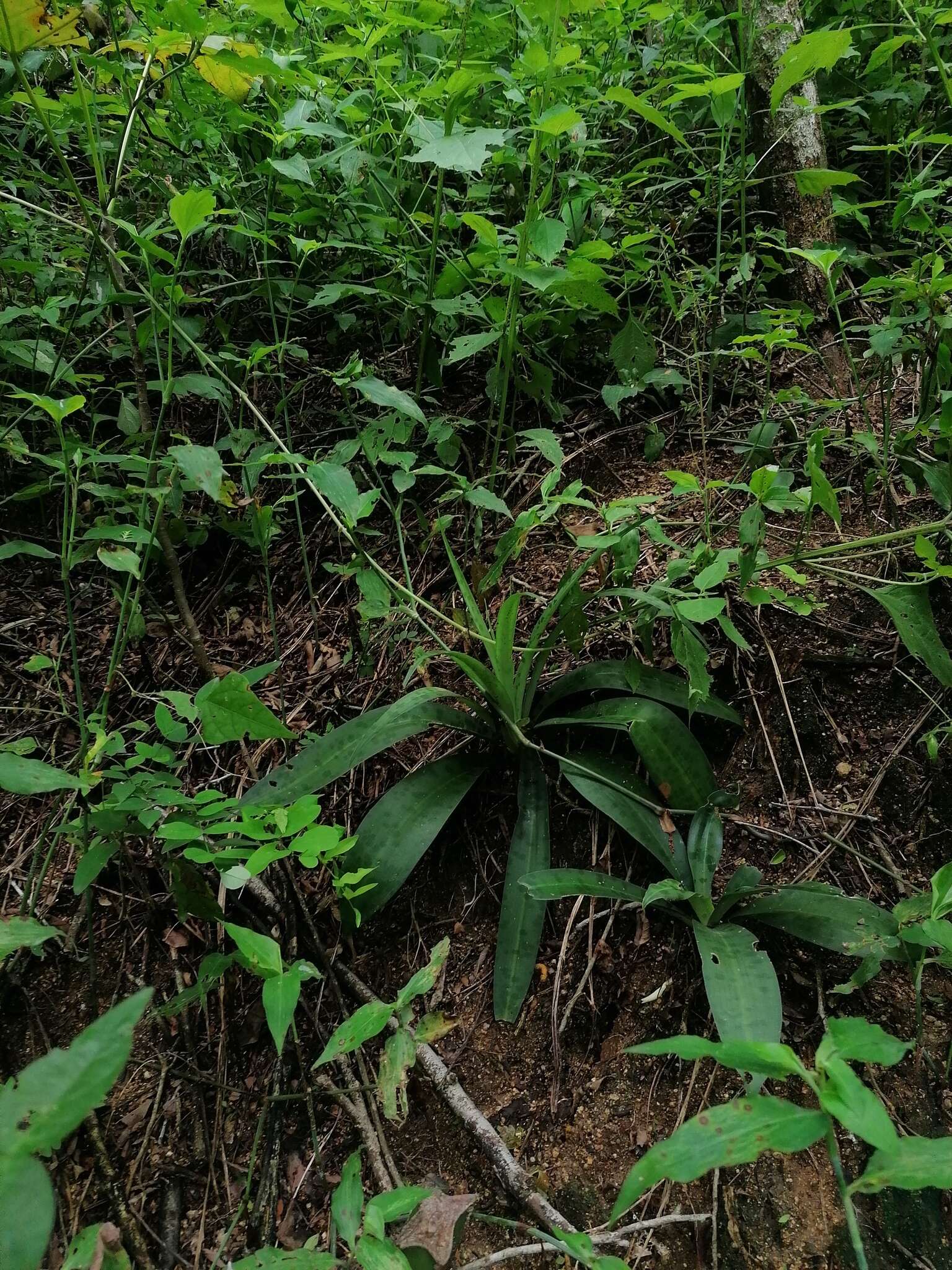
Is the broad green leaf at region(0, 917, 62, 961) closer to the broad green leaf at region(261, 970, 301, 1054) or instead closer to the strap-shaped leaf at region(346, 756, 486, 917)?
the broad green leaf at region(261, 970, 301, 1054)

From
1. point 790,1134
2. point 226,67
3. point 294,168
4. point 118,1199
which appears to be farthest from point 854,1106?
point 226,67

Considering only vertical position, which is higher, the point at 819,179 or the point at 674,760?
the point at 819,179

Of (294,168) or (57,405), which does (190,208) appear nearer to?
(57,405)

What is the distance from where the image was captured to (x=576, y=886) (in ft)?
3.70

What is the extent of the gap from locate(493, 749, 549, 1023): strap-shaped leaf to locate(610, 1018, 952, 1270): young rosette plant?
605mm

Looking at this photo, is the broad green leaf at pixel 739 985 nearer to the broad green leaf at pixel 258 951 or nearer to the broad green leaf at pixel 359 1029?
the broad green leaf at pixel 359 1029

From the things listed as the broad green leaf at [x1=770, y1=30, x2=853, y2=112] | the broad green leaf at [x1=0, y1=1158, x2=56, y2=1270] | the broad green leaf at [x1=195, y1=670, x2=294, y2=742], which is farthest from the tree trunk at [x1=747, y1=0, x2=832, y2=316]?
the broad green leaf at [x1=0, y1=1158, x2=56, y2=1270]

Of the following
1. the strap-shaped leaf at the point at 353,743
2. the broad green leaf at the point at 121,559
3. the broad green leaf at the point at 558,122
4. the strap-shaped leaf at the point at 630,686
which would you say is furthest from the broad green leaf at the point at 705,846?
the broad green leaf at the point at 558,122

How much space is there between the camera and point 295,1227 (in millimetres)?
993

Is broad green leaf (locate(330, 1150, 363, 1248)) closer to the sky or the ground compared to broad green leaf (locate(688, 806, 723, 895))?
closer to the sky

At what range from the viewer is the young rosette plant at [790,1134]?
504mm

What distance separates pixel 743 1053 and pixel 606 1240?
1.75 ft

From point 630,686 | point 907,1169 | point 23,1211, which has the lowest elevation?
point 630,686

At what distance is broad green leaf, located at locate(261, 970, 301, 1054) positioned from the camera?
794 mm
